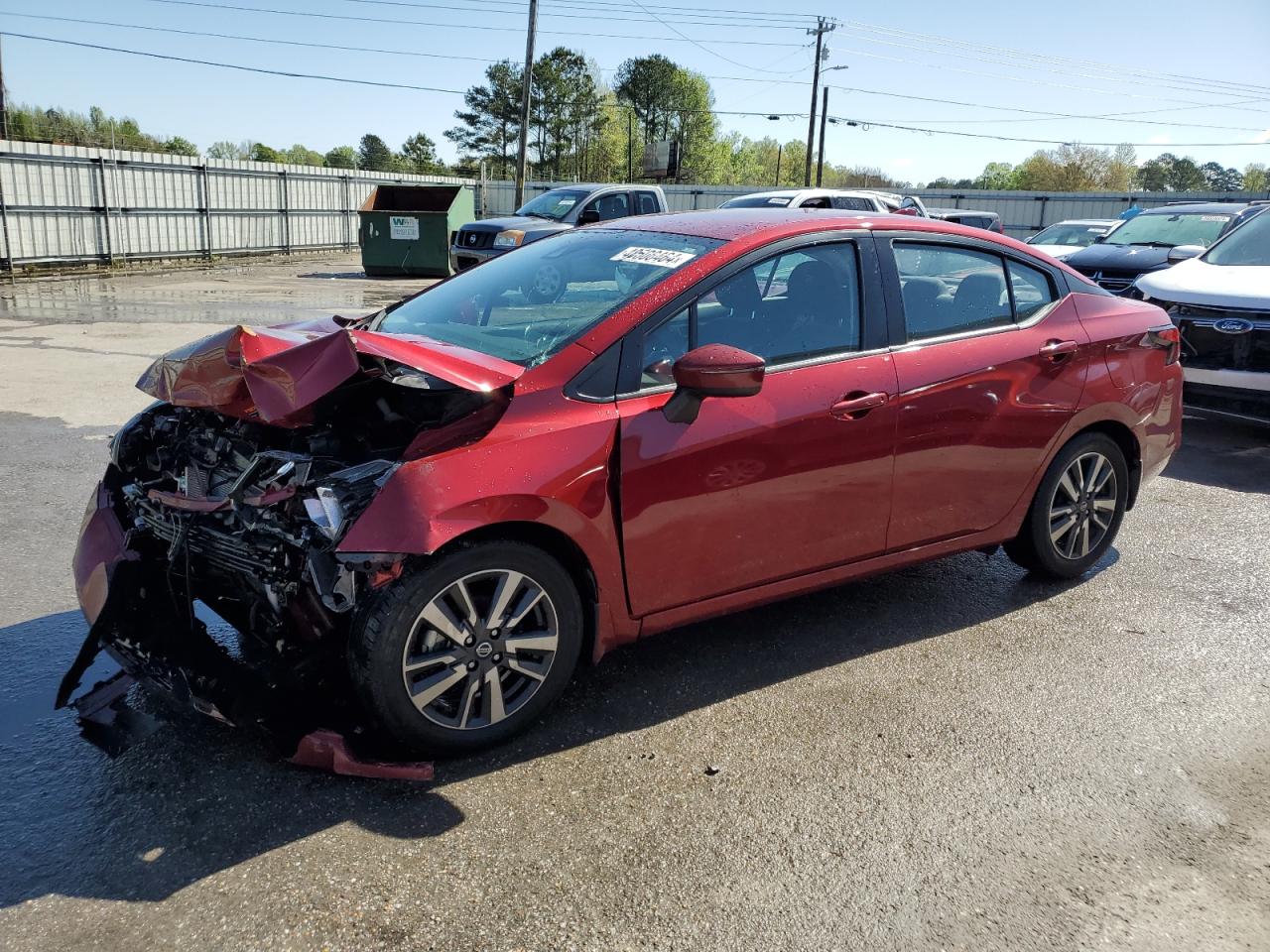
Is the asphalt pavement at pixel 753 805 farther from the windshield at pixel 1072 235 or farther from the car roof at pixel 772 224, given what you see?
the windshield at pixel 1072 235

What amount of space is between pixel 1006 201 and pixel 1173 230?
28.6 metres

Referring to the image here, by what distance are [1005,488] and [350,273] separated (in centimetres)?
2045

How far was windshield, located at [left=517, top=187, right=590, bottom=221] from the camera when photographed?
16406 millimetres

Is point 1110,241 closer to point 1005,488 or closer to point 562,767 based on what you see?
point 1005,488

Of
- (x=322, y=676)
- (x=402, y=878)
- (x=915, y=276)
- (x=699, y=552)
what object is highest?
(x=915, y=276)

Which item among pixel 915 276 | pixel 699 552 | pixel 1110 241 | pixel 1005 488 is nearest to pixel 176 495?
pixel 699 552

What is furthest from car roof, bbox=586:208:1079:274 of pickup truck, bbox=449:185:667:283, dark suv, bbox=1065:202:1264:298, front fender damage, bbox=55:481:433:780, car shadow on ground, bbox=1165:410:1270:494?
pickup truck, bbox=449:185:667:283

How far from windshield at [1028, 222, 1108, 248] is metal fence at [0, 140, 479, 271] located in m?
18.5

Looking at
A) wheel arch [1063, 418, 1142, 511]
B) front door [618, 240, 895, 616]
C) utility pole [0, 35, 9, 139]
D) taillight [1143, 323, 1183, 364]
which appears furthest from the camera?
utility pole [0, 35, 9, 139]

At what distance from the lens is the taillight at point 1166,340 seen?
15.3 ft

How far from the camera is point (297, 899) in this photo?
243cm

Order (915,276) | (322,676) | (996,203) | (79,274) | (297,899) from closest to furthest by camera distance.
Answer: (297,899)
(322,676)
(915,276)
(79,274)
(996,203)

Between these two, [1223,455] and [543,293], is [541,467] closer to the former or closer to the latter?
[543,293]

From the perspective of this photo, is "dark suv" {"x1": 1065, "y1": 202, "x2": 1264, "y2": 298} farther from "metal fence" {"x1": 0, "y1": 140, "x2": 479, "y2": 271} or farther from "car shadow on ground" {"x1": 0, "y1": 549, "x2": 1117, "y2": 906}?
"metal fence" {"x1": 0, "y1": 140, "x2": 479, "y2": 271}
